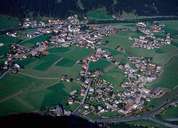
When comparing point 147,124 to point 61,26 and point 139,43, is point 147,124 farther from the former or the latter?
point 61,26

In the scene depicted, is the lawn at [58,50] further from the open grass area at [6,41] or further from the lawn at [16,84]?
the lawn at [16,84]

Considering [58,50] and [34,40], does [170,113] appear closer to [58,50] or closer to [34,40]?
[58,50]

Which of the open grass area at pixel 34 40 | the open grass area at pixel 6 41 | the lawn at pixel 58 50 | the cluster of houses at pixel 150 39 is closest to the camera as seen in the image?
the open grass area at pixel 6 41

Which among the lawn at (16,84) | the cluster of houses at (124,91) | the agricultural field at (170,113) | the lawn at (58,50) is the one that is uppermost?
the lawn at (58,50)

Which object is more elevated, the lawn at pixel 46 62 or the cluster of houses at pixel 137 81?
the lawn at pixel 46 62

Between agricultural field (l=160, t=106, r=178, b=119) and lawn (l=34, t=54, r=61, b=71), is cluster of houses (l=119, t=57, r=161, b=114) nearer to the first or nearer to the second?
agricultural field (l=160, t=106, r=178, b=119)

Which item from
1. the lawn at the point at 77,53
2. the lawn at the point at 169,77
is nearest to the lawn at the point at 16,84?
the lawn at the point at 77,53

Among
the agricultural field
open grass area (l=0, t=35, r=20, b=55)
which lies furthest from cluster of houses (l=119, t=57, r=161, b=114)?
open grass area (l=0, t=35, r=20, b=55)
